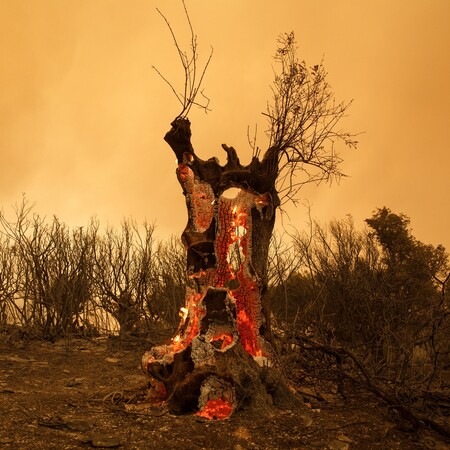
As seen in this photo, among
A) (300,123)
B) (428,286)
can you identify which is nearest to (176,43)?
(300,123)

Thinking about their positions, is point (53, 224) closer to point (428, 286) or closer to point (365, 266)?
point (365, 266)

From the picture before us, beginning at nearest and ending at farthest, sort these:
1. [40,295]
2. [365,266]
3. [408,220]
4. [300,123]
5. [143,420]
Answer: [143,420]
[300,123]
[40,295]
[365,266]
[408,220]

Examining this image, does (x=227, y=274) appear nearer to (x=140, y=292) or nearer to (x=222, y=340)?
(x=222, y=340)

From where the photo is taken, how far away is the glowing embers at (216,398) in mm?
4469

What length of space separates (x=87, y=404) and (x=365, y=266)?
10.1 m

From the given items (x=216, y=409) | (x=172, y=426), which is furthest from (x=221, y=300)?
(x=172, y=426)

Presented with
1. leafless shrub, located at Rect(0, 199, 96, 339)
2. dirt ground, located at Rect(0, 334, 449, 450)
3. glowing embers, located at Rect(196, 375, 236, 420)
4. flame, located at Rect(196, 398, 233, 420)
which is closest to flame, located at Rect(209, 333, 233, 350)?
glowing embers, located at Rect(196, 375, 236, 420)

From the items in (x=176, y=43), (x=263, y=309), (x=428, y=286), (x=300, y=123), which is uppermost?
(x=176, y=43)

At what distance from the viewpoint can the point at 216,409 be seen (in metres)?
4.50

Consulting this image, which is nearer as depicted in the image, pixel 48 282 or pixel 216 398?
pixel 216 398

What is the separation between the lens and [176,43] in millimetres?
5184

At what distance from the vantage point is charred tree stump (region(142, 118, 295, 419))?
4559 millimetres

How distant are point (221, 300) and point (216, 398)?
40.1 inches

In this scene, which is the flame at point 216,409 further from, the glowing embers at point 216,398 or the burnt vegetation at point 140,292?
the burnt vegetation at point 140,292
